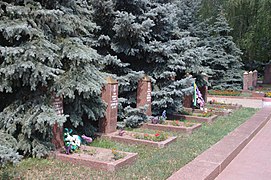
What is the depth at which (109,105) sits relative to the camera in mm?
7230

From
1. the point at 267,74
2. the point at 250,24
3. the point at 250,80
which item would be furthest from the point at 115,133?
the point at 267,74

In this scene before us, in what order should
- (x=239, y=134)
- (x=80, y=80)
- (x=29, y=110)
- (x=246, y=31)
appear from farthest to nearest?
(x=246, y=31)
(x=239, y=134)
(x=80, y=80)
(x=29, y=110)

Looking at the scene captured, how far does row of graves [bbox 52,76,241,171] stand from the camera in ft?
16.9

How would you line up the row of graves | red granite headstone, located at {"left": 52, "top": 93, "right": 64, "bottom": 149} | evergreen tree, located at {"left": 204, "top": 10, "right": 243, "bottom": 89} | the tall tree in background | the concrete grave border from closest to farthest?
the row of graves → red granite headstone, located at {"left": 52, "top": 93, "right": 64, "bottom": 149} → the concrete grave border → evergreen tree, located at {"left": 204, "top": 10, "right": 243, "bottom": 89} → the tall tree in background

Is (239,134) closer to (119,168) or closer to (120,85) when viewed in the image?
(120,85)

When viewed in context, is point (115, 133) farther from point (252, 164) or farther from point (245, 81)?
point (245, 81)

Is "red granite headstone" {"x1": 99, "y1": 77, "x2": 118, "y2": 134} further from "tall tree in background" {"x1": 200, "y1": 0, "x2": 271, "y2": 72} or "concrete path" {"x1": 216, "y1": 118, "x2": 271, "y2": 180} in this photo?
"tall tree in background" {"x1": 200, "y1": 0, "x2": 271, "y2": 72}

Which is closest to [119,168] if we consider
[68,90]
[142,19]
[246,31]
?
[68,90]

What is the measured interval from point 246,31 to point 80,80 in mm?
23546

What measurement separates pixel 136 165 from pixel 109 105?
2.42 meters

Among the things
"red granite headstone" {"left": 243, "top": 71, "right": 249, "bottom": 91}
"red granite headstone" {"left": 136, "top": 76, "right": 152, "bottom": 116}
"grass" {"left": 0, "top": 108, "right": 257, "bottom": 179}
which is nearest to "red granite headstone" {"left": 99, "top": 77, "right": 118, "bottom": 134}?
"grass" {"left": 0, "top": 108, "right": 257, "bottom": 179}

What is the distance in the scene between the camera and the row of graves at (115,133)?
5.14 m

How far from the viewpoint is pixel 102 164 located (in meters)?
4.82

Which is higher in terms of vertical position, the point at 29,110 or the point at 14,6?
the point at 14,6
